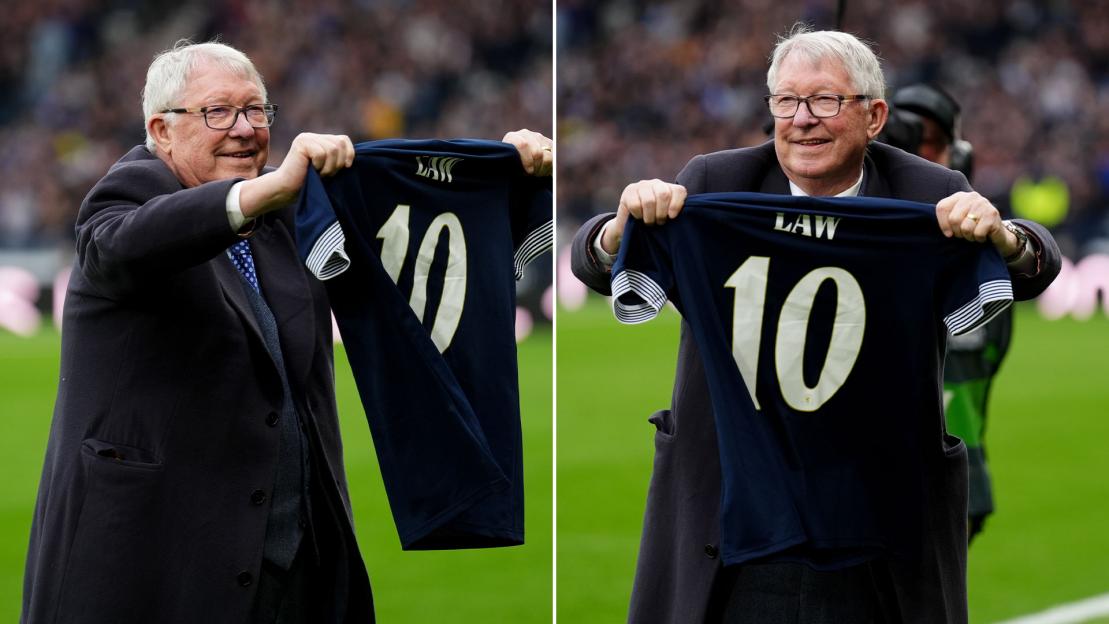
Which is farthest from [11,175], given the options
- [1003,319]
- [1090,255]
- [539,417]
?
[1003,319]

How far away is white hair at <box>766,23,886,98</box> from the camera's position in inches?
118

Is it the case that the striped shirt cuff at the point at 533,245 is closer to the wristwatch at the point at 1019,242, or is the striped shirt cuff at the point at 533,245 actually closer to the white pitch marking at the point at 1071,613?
the wristwatch at the point at 1019,242

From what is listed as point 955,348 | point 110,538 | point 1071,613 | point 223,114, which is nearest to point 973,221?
point 223,114

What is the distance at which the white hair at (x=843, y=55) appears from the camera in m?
3.01

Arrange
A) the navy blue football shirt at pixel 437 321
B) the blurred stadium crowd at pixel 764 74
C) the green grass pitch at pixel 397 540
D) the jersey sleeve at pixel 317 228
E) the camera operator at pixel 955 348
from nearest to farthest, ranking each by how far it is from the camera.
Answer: the jersey sleeve at pixel 317 228 < the navy blue football shirt at pixel 437 321 < the camera operator at pixel 955 348 < the green grass pitch at pixel 397 540 < the blurred stadium crowd at pixel 764 74

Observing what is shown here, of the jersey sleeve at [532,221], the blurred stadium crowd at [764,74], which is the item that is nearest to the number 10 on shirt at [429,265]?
the jersey sleeve at [532,221]

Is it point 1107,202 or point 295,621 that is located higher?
point 1107,202

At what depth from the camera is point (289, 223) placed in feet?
10.8

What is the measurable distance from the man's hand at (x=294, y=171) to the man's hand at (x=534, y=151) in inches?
17.9

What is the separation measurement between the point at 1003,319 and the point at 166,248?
3468mm

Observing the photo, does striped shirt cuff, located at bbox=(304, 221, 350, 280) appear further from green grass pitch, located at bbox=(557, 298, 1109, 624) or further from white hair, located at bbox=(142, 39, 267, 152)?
green grass pitch, located at bbox=(557, 298, 1109, 624)

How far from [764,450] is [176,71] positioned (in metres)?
1.43

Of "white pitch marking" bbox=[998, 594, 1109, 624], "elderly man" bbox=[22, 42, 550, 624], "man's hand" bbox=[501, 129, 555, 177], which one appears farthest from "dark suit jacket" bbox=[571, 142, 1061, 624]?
"white pitch marking" bbox=[998, 594, 1109, 624]

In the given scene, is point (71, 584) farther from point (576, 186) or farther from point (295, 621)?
point (576, 186)
